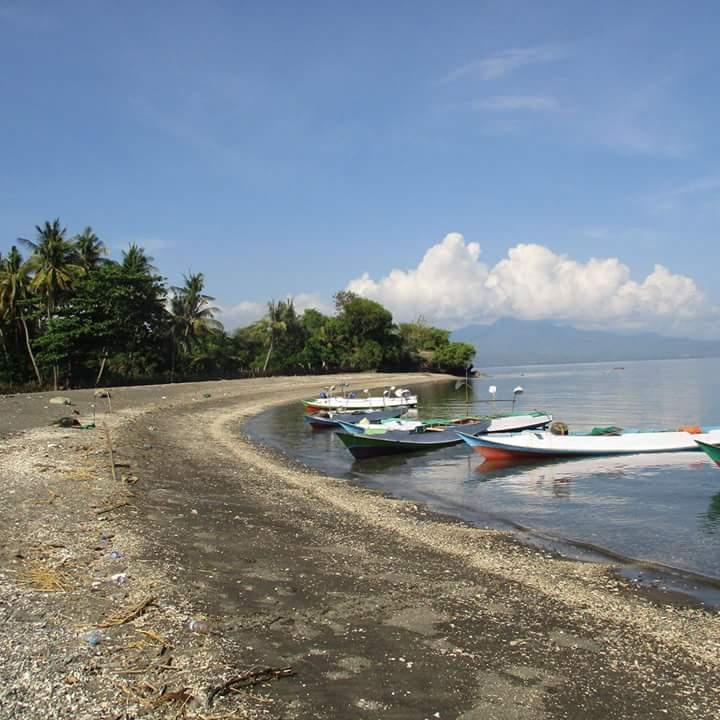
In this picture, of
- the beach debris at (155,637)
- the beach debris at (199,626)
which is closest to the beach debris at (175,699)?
the beach debris at (155,637)

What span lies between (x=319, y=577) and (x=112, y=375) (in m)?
51.6

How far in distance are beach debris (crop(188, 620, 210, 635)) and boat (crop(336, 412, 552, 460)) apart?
17.2 meters

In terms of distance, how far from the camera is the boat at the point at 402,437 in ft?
79.8

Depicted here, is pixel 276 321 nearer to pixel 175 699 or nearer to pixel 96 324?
pixel 96 324

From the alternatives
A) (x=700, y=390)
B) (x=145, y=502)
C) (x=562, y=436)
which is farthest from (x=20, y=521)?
(x=700, y=390)

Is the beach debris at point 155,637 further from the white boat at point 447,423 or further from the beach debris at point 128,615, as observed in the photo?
the white boat at point 447,423

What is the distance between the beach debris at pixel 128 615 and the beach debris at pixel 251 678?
1785 millimetres

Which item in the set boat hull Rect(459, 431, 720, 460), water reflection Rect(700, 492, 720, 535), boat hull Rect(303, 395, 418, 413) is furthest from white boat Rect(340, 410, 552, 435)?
water reflection Rect(700, 492, 720, 535)

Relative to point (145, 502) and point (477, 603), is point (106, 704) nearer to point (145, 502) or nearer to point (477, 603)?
point (477, 603)

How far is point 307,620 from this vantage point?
726 centimetres

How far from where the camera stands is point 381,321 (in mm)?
100438

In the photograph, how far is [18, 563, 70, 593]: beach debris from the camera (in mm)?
7684

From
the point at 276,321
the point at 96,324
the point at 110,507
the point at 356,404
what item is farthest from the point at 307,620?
the point at 276,321

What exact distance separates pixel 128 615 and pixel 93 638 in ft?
2.09
